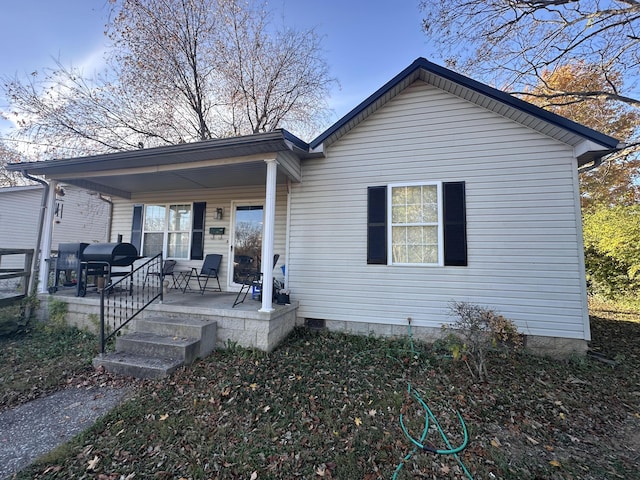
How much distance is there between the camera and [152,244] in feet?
24.0

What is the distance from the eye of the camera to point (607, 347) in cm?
476

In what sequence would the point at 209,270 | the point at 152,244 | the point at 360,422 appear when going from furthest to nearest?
the point at 152,244, the point at 209,270, the point at 360,422

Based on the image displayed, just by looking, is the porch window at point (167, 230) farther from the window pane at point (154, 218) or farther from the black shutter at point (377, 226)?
the black shutter at point (377, 226)

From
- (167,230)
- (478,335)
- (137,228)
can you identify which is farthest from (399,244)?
(137,228)

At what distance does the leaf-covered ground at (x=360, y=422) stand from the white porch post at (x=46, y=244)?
14.4 feet

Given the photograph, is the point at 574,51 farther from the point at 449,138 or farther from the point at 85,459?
the point at 85,459

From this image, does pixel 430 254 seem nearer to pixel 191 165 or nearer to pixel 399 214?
pixel 399 214

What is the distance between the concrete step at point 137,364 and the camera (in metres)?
3.44

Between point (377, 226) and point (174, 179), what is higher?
point (174, 179)

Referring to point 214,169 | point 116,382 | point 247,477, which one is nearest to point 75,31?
point 214,169

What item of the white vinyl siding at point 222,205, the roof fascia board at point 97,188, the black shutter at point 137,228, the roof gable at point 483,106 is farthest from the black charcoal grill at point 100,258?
the roof gable at point 483,106

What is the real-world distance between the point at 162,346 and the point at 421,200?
4.77m

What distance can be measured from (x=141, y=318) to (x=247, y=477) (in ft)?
11.6

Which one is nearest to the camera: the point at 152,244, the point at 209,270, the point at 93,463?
the point at 93,463
